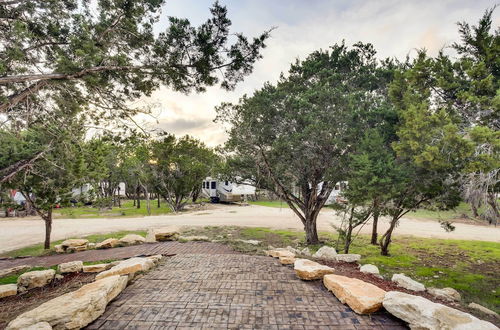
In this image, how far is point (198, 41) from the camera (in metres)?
4.94

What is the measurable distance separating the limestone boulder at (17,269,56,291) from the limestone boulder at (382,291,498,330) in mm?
7143

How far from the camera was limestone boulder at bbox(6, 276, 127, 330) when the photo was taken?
3072mm

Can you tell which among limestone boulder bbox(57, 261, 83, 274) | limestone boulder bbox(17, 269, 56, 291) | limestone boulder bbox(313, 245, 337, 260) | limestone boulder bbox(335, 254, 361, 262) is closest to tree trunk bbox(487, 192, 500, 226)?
limestone boulder bbox(335, 254, 361, 262)

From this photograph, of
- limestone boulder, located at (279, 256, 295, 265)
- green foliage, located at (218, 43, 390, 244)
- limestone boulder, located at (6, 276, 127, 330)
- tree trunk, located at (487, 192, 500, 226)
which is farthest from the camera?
green foliage, located at (218, 43, 390, 244)

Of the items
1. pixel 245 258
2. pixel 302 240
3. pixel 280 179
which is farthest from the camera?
pixel 302 240

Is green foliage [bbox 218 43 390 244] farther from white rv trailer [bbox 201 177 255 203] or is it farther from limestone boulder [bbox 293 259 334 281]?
white rv trailer [bbox 201 177 255 203]

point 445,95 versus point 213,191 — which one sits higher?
point 445,95

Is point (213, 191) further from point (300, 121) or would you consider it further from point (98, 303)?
point (98, 303)

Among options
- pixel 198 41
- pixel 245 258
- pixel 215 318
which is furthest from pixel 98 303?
pixel 198 41

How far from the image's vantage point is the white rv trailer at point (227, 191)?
30953 millimetres

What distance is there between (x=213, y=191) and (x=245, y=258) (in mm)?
28084

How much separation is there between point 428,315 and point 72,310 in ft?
15.6

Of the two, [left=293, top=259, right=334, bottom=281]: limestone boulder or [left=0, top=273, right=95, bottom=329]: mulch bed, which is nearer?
[left=0, top=273, right=95, bottom=329]: mulch bed

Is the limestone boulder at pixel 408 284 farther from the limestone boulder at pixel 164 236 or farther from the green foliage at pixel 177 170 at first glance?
the green foliage at pixel 177 170
